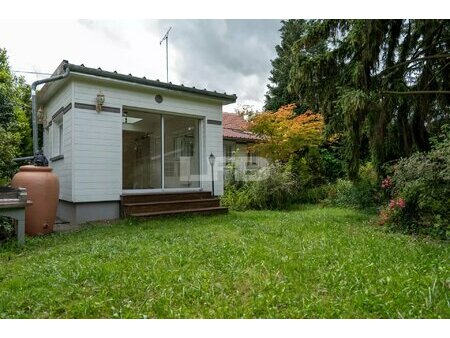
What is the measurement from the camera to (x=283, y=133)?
11.4m

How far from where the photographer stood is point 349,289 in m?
2.73

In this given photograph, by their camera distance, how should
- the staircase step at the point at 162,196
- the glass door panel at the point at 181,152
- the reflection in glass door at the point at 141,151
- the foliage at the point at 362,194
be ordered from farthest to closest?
the foliage at the point at 362,194 → the glass door panel at the point at 181,152 → the reflection in glass door at the point at 141,151 → the staircase step at the point at 162,196

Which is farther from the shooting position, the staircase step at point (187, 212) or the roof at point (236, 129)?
the roof at point (236, 129)

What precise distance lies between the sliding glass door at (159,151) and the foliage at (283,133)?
3.76m

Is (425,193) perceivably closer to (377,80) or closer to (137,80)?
(377,80)

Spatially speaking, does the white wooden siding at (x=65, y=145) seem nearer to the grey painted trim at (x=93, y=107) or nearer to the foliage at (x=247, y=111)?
the grey painted trim at (x=93, y=107)

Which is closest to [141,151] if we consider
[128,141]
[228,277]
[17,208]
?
[128,141]

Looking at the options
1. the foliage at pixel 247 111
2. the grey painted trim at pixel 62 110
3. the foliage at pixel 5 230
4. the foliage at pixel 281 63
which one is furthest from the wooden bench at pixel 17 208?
the foliage at pixel 281 63

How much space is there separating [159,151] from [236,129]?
8.45m

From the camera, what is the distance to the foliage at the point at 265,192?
9336mm
